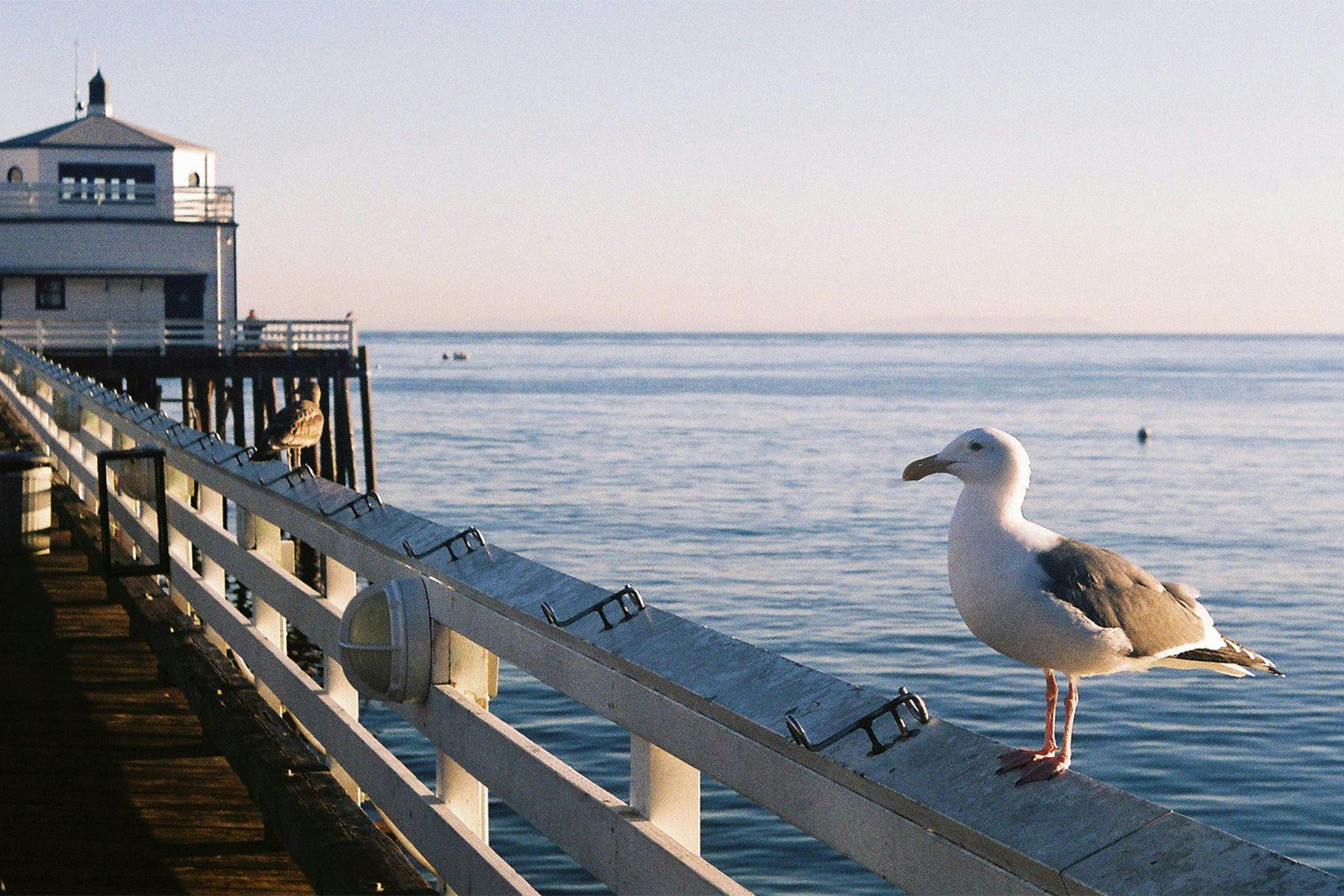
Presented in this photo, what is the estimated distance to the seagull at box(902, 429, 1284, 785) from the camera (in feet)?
12.0

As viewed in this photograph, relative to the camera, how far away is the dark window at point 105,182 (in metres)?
46.4

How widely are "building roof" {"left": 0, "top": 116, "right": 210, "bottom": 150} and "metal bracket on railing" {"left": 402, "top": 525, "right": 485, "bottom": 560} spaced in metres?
45.4

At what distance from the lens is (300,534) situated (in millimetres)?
5281

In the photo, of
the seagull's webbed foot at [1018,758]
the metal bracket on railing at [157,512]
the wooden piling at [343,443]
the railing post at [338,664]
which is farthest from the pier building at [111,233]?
the seagull's webbed foot at [1018,758]

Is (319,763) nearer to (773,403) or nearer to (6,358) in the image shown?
(6,358)

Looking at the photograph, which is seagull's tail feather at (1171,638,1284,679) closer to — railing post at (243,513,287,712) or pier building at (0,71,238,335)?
railing post at (243,513,287,712)

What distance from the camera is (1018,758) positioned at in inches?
96.0

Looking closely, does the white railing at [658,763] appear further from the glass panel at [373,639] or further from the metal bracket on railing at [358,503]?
the glass panel at [373,639]

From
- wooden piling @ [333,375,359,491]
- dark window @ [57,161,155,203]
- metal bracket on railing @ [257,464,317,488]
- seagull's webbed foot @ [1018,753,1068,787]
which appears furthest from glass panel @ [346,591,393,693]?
dark window @ [57,161,155,203]

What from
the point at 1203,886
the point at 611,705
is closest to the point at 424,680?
the point at 611,705

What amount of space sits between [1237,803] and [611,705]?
→ 12.9m

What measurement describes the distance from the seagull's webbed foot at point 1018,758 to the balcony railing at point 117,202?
45982mm

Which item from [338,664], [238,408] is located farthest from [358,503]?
[238,408]

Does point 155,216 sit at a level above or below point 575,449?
above
